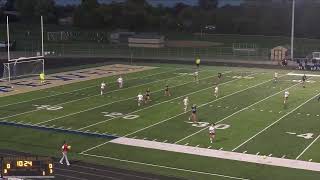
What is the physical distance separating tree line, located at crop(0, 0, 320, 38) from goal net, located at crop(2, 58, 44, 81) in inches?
2185

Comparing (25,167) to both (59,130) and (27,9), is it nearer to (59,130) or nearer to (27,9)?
(59,130)

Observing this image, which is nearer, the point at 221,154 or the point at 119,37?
the point at 221,154

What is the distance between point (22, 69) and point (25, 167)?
30.9 meters

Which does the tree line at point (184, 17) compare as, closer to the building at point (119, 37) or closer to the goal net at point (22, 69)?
the building at point (119, 37)

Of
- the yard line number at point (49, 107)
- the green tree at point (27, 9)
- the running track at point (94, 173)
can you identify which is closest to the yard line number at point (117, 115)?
the yard line number at point (49, 107)

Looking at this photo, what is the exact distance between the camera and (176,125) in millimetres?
28203

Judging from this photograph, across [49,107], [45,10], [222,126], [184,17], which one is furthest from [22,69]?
[184,17]

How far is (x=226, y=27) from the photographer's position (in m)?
107

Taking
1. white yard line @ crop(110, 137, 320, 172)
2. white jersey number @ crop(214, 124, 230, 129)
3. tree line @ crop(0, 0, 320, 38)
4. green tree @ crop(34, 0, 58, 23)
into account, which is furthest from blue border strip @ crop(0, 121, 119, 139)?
green tree @ crop(34, 0, 58, 23)

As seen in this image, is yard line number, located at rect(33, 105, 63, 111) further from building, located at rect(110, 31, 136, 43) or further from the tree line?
the tree line

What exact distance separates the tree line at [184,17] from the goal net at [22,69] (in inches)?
2185

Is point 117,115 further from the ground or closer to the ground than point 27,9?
closer to the ground

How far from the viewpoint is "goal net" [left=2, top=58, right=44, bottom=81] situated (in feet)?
145

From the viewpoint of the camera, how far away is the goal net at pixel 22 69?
44269 mm
